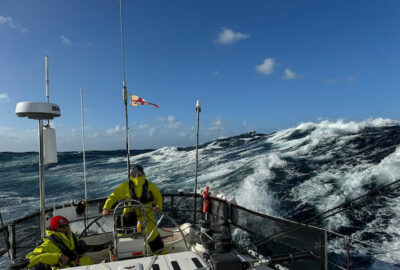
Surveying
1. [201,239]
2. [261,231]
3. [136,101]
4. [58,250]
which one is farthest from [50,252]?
[136,101]

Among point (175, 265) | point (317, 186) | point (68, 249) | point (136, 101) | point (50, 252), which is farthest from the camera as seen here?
point (317, 186)

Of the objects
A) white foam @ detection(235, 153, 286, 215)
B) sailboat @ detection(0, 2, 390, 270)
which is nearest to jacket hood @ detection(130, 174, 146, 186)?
sailboat @ detection(0, 2, 390, 270)

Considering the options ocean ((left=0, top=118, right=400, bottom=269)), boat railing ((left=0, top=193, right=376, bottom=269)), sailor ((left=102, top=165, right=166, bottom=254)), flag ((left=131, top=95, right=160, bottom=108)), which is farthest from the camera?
ocean ((left=0, top=118, right=400, bottom=269))

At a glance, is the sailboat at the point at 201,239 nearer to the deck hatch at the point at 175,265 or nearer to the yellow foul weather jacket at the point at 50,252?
the deck hatch at the point at 175,265

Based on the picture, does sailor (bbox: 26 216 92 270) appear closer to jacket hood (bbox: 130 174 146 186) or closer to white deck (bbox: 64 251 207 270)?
white deck (bbox: 64 251 207 270)

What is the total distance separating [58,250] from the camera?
3732mm

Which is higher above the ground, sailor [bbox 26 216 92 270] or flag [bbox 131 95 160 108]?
flag [bbox 131 95 160 108]

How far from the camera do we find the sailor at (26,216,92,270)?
3.51m

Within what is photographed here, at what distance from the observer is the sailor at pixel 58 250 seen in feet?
11.5

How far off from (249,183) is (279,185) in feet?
6.44

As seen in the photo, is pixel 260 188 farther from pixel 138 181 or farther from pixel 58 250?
pixel 58 250

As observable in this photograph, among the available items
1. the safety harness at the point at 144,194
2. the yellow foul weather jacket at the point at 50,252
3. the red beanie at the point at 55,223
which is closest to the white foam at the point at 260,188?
the safety harness at the point at 144,194

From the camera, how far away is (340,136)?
25.6 m

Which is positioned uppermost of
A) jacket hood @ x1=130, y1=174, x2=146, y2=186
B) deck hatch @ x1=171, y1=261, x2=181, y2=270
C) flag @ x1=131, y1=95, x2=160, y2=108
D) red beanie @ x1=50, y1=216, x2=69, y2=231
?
flag @ x1=131, y1=95, x2=160, y2=108
